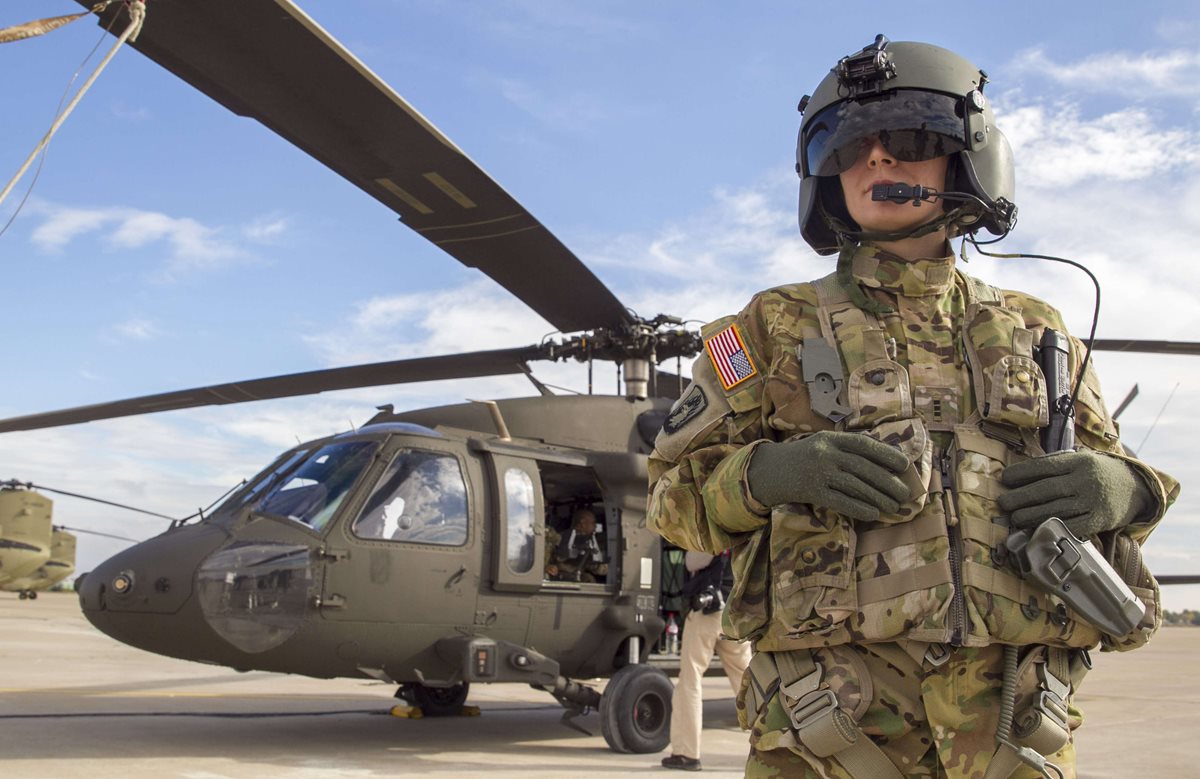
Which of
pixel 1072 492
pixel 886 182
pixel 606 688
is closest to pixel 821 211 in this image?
pixel 886 182

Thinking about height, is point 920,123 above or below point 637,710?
above

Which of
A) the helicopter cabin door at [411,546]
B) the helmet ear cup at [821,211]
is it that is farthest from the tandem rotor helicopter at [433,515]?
the helmet ear cup at [821,211]

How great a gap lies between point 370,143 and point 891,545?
3.49 meters

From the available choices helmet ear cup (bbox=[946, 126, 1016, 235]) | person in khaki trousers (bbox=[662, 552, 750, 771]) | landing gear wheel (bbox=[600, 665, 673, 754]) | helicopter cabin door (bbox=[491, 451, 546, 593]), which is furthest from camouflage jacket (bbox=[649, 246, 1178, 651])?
landing gear wheel (bbox=[600, 665, 673, 754])

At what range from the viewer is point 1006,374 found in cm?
189

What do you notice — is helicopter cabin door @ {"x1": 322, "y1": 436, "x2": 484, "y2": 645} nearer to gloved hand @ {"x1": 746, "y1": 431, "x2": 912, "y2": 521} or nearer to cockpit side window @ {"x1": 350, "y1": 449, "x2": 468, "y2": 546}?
cockpit side window @ {"x1": 350, "y1": 449, "x2": 468, "y2": 546}

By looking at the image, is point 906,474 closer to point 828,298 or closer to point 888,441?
point 888,441

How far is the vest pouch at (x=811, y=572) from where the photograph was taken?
1764 millimetres

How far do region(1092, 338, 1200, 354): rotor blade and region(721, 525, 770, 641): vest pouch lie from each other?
19.3ft

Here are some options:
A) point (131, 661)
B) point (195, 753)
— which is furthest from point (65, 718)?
point (131, 661)

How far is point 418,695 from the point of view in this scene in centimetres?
793

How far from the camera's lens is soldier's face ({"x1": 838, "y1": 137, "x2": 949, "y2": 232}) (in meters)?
2.00

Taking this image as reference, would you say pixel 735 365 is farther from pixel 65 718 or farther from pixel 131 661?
pixel 131 661

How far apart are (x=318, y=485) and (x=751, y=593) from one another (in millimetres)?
4697
